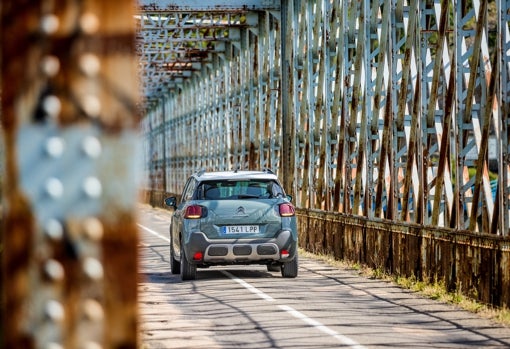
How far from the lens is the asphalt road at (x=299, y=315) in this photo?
1089cm

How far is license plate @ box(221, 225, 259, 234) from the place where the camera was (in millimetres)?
17922

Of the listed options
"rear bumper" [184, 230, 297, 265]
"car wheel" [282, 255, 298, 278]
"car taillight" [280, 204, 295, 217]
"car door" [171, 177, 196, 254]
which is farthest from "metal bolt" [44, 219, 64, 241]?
"car door" [171, 177, 196, 254]

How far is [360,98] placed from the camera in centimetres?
2588

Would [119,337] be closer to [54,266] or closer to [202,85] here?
[54,266]

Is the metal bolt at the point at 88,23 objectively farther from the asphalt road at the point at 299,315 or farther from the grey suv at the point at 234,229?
the grey suv at the point at 234,229

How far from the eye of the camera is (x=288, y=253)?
59.2 feet

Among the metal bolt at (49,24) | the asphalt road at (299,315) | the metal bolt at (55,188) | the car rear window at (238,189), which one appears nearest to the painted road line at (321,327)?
the asphalt road at (299,315)

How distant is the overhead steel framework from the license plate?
2346 millimetres

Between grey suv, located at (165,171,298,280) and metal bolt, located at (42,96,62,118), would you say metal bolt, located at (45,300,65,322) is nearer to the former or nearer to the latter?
metal bolt, located at (42,96,62,118)

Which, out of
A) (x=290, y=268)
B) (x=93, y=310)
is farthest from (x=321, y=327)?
(x=93, y=310)

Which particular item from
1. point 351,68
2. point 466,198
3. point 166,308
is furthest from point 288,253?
point 351,68

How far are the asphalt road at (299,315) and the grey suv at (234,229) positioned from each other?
1.14 feet

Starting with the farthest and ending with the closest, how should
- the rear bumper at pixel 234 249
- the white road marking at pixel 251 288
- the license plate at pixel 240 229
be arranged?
the license plate at pixel 240 229
the rear bumper at pixel 234 249
the white road marking at pixel 251 288

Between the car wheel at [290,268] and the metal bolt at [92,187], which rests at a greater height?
the metal bolt at [92,187]
